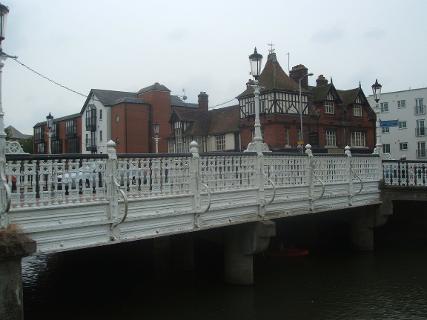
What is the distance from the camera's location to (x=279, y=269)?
50.6 ft

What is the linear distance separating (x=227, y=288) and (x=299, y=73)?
3878 centimetres

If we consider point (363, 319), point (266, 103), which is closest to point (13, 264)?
point (363, 319)

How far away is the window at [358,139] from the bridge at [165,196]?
3666 cm

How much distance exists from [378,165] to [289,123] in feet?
87.7

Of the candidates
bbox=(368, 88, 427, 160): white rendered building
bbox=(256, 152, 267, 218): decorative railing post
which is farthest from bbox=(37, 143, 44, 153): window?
bbox=(256, 152, 267, 218): decorative railing post

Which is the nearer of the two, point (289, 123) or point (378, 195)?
point (378, 195)

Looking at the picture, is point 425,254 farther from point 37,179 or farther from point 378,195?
point 37,179

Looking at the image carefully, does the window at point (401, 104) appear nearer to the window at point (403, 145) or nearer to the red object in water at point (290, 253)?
the window at point (403, 145)

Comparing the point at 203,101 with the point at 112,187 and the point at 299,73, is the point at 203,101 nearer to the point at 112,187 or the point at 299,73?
the point at 299,73

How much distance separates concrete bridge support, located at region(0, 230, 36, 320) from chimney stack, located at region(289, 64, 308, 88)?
143 feet

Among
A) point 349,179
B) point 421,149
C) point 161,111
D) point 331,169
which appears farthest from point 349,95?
point 331,169

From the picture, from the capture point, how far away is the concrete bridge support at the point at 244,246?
1201cm

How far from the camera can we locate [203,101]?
183ft

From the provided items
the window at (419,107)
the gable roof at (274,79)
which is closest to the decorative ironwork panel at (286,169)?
the gable roof at (274,79)
